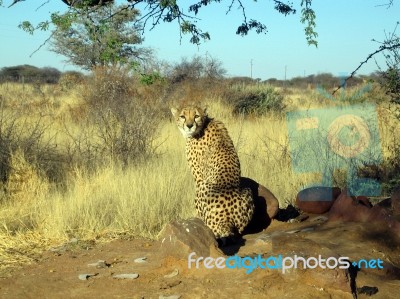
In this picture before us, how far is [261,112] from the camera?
16.1m

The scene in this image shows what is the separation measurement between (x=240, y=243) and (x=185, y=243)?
0.77 meters

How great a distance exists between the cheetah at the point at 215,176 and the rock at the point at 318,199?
0.64 m

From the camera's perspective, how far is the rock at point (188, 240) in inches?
157

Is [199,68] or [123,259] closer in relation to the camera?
[123,259]

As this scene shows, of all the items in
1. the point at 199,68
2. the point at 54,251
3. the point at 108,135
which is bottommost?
the point at 54,251

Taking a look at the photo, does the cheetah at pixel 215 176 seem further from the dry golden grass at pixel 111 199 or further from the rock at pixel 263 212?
the dry golden grass at pixel 111 199

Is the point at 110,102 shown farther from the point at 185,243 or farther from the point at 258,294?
the point at 258,294

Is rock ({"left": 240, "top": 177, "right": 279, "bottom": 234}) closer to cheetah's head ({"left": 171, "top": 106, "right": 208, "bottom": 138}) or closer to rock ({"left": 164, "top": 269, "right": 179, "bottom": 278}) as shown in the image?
cheetah's head ({"left": 171, "top": 106, "right": 208, "bottom": 138})

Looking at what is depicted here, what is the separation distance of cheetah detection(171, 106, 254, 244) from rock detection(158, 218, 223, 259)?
0.53 meters

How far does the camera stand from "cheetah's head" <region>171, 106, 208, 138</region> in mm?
5668

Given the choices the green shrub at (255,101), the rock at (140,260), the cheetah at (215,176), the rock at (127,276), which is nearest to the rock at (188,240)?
the rock at (127,276)

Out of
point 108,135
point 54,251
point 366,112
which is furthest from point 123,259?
point 366,112

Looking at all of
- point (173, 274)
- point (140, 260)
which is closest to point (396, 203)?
point (173, 274)

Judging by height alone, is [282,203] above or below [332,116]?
below
